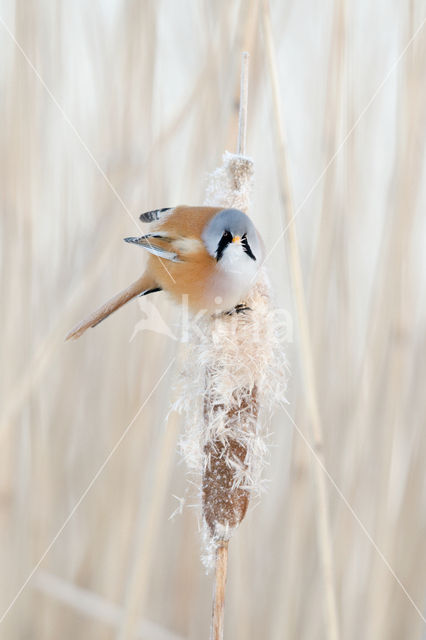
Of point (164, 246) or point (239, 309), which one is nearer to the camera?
point (239, 309)

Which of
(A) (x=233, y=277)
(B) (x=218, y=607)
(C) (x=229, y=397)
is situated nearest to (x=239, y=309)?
(A) (x=233, y=277)

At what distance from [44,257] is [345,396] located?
91 cm

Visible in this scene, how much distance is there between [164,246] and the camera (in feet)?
4.05

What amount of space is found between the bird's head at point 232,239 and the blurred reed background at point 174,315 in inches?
11.9

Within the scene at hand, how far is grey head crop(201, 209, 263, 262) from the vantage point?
1025mm

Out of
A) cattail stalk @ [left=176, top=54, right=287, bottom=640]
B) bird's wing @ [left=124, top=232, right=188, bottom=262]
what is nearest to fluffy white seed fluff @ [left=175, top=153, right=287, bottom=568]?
cattail stalk @ [left=176, top=54, right=287, bottom=640]

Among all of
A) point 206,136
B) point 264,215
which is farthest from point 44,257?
point 264,215

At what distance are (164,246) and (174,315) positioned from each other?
0.40 m

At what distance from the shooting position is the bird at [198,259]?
1.05 m

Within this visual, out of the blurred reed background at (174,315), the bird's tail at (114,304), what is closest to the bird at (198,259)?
the bird's tail at (114,304)

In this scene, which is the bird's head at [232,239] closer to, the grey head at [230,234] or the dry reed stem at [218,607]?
the grey head at [230,234]

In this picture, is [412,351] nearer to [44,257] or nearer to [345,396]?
[345,396]

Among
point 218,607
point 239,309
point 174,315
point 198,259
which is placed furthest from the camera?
point 174,315

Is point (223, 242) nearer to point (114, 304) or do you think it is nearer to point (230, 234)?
point (230, 234)
